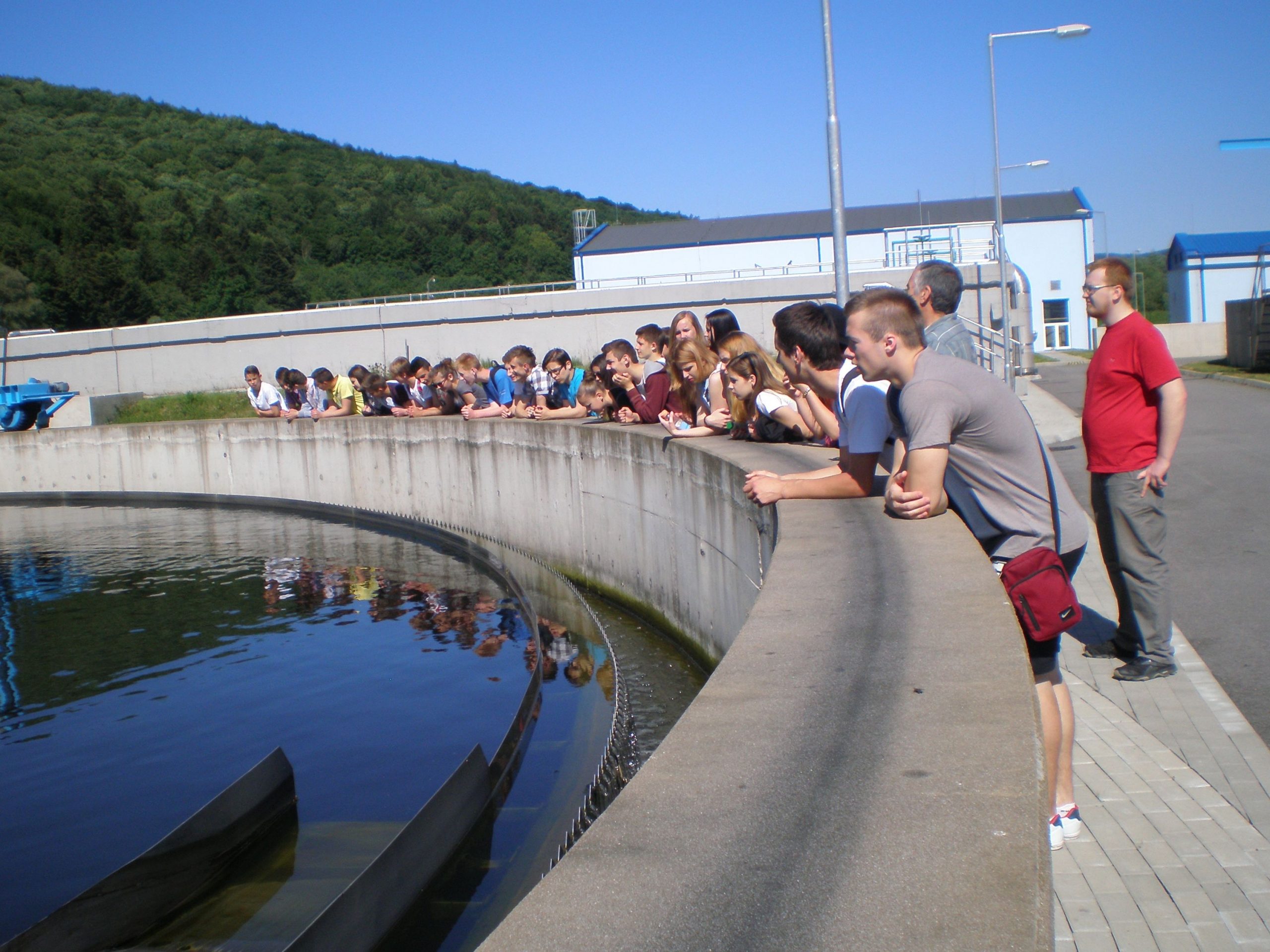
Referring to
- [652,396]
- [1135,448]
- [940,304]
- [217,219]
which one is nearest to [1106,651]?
[1135,448]

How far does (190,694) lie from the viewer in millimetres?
10914

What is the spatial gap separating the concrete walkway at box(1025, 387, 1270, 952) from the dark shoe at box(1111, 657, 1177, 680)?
47 millimetres

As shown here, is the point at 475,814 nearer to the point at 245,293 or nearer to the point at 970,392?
the point at 970,392

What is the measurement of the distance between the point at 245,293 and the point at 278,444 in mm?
68409

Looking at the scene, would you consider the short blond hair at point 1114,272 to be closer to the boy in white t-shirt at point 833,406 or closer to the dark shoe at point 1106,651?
the boy in white t-shirt at point 833,406

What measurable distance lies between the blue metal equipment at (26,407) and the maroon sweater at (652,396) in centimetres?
2454

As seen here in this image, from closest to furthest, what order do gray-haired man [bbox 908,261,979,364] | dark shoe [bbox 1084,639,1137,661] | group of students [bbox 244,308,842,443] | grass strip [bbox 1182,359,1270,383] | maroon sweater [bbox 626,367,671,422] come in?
gray-haired man [bbox 908,261,979,364]
dark shoe [bbox 1084,639,1137,661]
group of students [bbox 244,308,842,443]
maroon sweater [bbox 626,367,671,422]
grass strip [bbox 1182,359,1270,383]

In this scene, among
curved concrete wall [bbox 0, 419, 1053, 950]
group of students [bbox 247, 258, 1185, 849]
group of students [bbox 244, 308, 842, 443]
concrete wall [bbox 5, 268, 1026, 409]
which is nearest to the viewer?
curved concrete wall [bbox 0, 419, 1053, 950]

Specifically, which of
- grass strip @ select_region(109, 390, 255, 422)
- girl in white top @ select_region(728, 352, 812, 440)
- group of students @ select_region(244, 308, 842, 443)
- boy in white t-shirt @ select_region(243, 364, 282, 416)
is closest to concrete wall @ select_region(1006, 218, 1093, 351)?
grass strip @ select_region(109, 390, 255, 422)

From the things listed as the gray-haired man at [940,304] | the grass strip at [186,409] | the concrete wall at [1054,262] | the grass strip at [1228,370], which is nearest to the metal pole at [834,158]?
the gray-haired man at [940,304]

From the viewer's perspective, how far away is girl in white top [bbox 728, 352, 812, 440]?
7895 mm

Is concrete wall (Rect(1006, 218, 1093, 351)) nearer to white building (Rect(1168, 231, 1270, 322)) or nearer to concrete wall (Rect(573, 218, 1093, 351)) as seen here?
concrete wall (Rect(573, 218, 1093, 351))

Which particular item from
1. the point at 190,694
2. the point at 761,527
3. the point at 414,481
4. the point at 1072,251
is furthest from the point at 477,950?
the point at 1072,251

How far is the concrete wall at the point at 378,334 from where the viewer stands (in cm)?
2878
